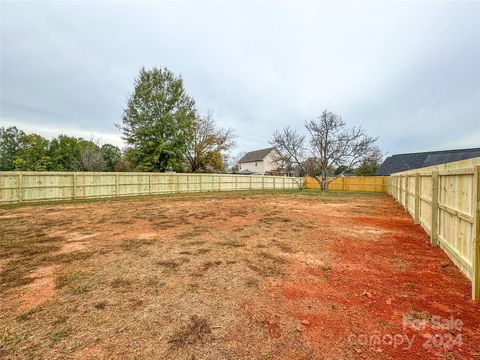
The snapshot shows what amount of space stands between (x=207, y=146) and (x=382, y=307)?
1058 inches

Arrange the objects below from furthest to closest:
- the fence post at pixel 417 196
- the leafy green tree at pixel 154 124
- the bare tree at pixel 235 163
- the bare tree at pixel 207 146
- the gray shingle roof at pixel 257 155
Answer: the bare tree at pixel 235 163 → the gray shingle roof at pixel 257 155 → the bare tree at pixel 207 146 → the leafy green tree at pixel 154 124 → the fence post at pixel 417 196

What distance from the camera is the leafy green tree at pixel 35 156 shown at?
1086 inches

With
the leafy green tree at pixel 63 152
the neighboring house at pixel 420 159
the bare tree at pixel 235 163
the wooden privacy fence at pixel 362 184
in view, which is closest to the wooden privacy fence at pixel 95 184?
the wooden privacy fence at pixel 362 184

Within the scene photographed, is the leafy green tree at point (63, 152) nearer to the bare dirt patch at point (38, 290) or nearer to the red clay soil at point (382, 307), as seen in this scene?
the bare dirt patch at point (38, 290)

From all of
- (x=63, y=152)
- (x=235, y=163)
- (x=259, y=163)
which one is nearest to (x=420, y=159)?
(x=259, y=163)

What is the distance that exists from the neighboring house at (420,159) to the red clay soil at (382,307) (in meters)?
25.4

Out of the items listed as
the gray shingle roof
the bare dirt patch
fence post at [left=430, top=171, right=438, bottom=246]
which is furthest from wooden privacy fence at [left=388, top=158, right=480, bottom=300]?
the gray shingle roof

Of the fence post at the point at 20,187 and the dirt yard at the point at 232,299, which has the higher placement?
the fence post at the point at 20,187

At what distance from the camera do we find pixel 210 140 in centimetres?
2788

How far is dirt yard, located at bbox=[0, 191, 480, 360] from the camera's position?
1.60 metres

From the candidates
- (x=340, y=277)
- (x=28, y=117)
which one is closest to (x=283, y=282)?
(x=340, y=277)

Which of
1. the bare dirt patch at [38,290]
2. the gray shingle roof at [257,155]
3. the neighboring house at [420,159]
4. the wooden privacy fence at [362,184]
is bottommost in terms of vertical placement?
the bare dirt patch at [38,290]

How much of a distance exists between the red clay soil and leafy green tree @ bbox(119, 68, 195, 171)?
2029 centimetres

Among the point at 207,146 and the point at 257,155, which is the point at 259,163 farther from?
the point at 207,146
